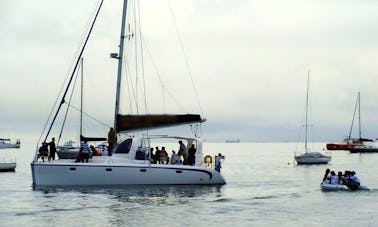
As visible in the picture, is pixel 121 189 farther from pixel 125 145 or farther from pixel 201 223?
pixel 201 223

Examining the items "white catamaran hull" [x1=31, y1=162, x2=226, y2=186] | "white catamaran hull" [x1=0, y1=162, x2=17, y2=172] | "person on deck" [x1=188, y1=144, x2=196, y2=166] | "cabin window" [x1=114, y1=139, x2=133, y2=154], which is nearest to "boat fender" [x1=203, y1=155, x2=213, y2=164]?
"person on deck" [x1=188, y1=144, x2=196, y2=166]

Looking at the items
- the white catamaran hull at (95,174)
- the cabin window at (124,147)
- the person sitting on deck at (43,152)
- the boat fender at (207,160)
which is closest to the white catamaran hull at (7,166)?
the person sitting on deck at (43,152)

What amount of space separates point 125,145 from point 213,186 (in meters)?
6.73

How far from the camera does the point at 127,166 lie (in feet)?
135

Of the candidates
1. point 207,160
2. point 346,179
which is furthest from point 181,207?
point 346,179

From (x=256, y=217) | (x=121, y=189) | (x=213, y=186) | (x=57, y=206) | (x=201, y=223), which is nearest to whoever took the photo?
(x=201, y=223)

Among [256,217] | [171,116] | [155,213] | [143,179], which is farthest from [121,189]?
[256,217]

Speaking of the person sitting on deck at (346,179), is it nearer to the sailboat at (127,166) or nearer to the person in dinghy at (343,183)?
the person in dinghy at (343,183)

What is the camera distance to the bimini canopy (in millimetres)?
40844

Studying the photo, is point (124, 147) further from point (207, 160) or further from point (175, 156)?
point (207, 160)

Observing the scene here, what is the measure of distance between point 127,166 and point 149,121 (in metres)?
3.17

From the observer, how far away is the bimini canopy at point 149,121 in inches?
1608

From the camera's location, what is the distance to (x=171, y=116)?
41438 millimetres

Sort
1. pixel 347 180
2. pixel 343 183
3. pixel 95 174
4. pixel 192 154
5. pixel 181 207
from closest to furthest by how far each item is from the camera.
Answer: pixel 181 207 < pixel 95 174 < pixel 192 154 < pixel 347 180 < pixel 343 183
